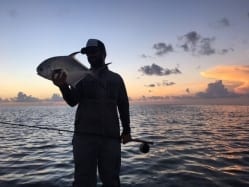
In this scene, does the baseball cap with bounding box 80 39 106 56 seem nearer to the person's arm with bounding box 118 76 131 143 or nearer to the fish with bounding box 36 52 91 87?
the fish with bounding box 36 52 91 87

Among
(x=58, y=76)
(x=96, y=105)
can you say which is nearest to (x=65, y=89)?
(x=58, y=76)

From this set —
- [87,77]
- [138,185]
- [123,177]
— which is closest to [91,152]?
[87,77]

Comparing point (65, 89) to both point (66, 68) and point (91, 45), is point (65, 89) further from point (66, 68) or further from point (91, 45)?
point (91, 45)

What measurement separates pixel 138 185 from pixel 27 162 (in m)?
6.55

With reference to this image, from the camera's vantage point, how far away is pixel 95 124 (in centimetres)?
589

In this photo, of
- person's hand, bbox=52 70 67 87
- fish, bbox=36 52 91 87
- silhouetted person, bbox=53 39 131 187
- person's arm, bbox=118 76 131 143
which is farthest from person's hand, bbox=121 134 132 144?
person's hand, bbox=52 70 67 87

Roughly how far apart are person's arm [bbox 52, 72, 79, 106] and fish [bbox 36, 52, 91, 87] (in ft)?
0.26

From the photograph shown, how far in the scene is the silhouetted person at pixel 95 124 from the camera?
5777 millimetres

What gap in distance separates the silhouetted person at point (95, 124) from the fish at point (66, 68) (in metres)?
0.25

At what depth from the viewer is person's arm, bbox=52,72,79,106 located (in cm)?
524

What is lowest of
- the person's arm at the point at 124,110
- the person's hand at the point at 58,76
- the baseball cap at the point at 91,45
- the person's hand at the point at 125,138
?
the person's hand at the point at 125,138

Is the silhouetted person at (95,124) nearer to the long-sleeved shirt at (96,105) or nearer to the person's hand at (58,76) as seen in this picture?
the long-sleeved shirt at (96,105)

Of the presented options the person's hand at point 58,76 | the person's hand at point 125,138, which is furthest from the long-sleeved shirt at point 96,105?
the person's hand at point 58,76

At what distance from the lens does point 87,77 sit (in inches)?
233
